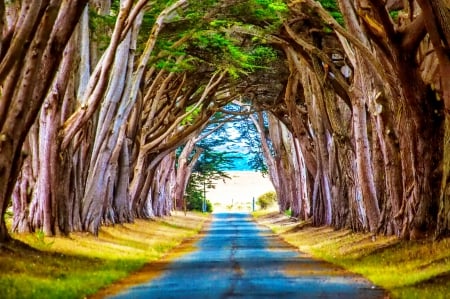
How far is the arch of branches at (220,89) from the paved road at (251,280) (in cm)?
291

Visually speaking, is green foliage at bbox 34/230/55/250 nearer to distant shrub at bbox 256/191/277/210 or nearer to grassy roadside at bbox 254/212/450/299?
grassy roadside at bbox 254/212/450/299

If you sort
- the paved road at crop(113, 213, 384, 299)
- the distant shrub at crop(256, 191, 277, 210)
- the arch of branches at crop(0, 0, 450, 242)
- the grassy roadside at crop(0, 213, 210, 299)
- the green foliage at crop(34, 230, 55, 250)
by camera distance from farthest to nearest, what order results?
the distant shrub at crop(256, 191, 277, 210) < the green foliage at crop(34, 230, 55, 250) < the arch of branches at crop(0, 0, 450, 242) < the paved road at crop(113, 213, 384, 299) < the grassy roadside at crop(0, 213, 210, 299)

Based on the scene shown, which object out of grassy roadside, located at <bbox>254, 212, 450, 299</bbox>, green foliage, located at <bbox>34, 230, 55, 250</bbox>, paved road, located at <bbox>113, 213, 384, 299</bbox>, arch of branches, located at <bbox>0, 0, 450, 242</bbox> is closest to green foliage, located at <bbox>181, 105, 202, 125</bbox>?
arch of branches, located at <bbox>0, 0, 450, 242</bbox>

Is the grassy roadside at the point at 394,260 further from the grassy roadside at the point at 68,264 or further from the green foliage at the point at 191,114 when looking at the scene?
the green foliage at the point at 191,114

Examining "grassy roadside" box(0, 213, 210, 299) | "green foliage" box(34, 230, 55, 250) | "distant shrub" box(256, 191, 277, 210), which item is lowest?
"grassy roadside" box(0, 213, 210, 299)

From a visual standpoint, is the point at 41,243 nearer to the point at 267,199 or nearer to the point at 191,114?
the point at 191,114

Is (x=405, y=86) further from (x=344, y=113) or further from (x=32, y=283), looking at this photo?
(x=344, y=113)

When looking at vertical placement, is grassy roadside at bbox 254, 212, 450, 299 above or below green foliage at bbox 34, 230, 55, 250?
below

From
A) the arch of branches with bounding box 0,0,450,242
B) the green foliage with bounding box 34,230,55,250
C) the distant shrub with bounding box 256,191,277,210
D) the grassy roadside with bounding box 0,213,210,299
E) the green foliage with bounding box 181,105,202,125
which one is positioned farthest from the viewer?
the distant shrub with bounding box 256,191,277,210

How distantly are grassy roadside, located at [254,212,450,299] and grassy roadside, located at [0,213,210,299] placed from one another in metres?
3.96

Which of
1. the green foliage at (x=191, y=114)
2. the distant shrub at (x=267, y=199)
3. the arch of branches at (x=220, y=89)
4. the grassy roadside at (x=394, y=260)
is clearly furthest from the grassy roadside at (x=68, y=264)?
the distant shrub at (x=267, y=199)

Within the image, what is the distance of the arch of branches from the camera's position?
16.9m

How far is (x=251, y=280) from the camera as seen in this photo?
51.5ft

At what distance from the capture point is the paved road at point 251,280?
13211 millimetres
